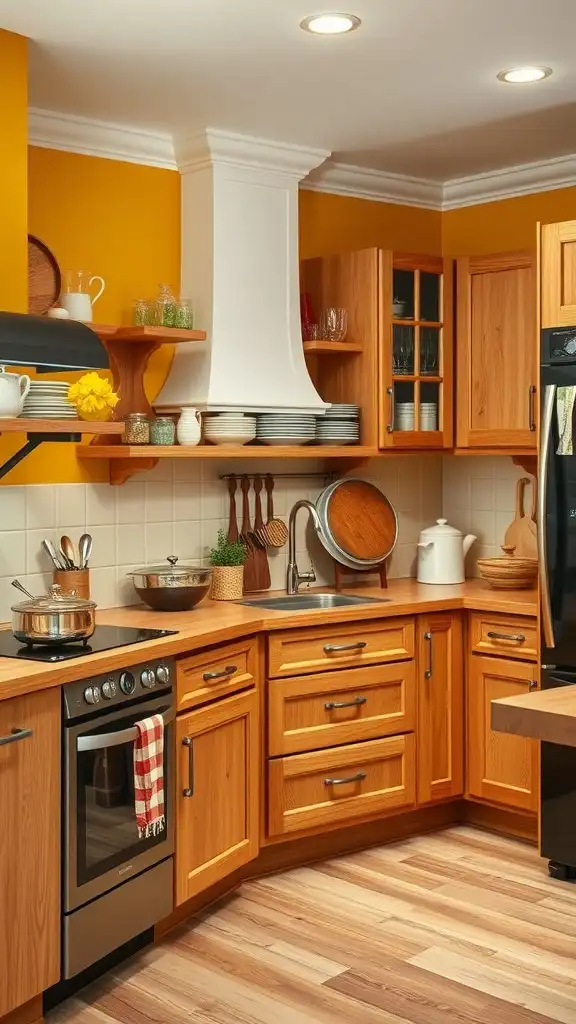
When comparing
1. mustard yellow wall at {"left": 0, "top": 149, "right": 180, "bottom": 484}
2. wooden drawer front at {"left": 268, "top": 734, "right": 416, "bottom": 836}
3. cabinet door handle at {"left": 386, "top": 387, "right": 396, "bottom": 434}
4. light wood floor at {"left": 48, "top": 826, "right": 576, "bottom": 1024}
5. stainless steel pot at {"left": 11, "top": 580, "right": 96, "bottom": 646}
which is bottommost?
light wood floor at {"left": 48, "top": 826, "right": 576, "bottom": 1024}

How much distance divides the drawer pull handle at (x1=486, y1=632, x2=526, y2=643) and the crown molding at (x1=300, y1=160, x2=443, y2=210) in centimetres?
199

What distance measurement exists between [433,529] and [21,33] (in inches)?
103

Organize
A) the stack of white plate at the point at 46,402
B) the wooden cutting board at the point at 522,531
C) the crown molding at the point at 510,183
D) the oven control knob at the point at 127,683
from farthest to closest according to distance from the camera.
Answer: the wooden cutting board at the point at 522,531 < the crown molding at the point at 510,183 < the stack of white plate at the point at 46,402 < the oven control knob at the point at 127,683

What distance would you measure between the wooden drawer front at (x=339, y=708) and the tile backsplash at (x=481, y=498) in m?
0.99

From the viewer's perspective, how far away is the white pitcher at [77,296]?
4.02m

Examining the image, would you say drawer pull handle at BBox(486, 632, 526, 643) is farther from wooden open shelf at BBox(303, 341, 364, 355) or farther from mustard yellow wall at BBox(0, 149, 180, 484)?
mustard yellow wall at BBox(0, 149, 180, 484)

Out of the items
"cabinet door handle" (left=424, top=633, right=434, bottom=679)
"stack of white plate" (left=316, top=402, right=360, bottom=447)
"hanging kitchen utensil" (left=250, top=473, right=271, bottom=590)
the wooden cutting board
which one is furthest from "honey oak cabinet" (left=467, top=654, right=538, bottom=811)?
"stack of white plate" (left=316, top=402, right=360, bottom=447)

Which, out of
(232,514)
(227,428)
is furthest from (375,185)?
(232,514)

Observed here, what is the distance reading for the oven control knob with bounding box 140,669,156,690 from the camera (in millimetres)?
3412

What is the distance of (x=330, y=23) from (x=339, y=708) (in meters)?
2.29

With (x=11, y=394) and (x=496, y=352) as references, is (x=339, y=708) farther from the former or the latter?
(x=11, y=394)

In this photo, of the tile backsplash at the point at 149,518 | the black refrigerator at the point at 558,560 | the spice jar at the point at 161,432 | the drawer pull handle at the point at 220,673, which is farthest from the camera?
the spice jar at the point at 161,432

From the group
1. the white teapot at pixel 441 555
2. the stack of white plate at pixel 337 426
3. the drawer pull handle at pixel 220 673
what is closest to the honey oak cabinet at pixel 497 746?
the white teapot at pixel 441 555

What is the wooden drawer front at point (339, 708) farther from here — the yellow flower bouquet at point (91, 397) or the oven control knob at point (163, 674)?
the yellow flower bouquet at point (91, 397)
